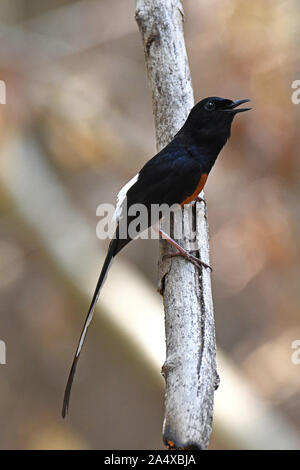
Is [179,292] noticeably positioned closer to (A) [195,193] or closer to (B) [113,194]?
(A) [195,193]

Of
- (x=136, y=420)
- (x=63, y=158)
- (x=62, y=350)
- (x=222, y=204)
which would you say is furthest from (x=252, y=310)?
(x=63, y=158)

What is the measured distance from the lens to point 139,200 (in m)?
3.44

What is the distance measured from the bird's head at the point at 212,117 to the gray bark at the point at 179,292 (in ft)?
0.57

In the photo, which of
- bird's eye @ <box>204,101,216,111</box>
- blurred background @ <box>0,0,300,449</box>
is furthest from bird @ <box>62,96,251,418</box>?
blurred background @ <box>0,0,300,449</box>

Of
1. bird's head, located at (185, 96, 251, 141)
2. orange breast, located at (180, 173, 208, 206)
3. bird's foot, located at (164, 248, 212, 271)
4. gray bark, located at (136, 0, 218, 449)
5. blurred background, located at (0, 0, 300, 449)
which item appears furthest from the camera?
blurred background, located at (0, 0, 300, 449)

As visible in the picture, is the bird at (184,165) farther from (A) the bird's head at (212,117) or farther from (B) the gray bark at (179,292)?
(B) the gray bark at (179,292)

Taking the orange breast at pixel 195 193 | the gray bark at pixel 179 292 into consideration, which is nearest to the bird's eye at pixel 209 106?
the gray bark at pixel 179 292

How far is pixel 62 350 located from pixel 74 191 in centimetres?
196

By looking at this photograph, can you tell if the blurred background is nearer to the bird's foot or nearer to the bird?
the bird

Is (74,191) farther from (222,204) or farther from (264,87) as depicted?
(264,87)

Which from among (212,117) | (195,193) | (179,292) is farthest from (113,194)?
(179,292)

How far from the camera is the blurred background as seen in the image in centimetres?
670

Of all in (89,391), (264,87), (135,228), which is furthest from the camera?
(89,391)

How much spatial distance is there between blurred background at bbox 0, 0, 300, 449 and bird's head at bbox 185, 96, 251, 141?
2.69 m
